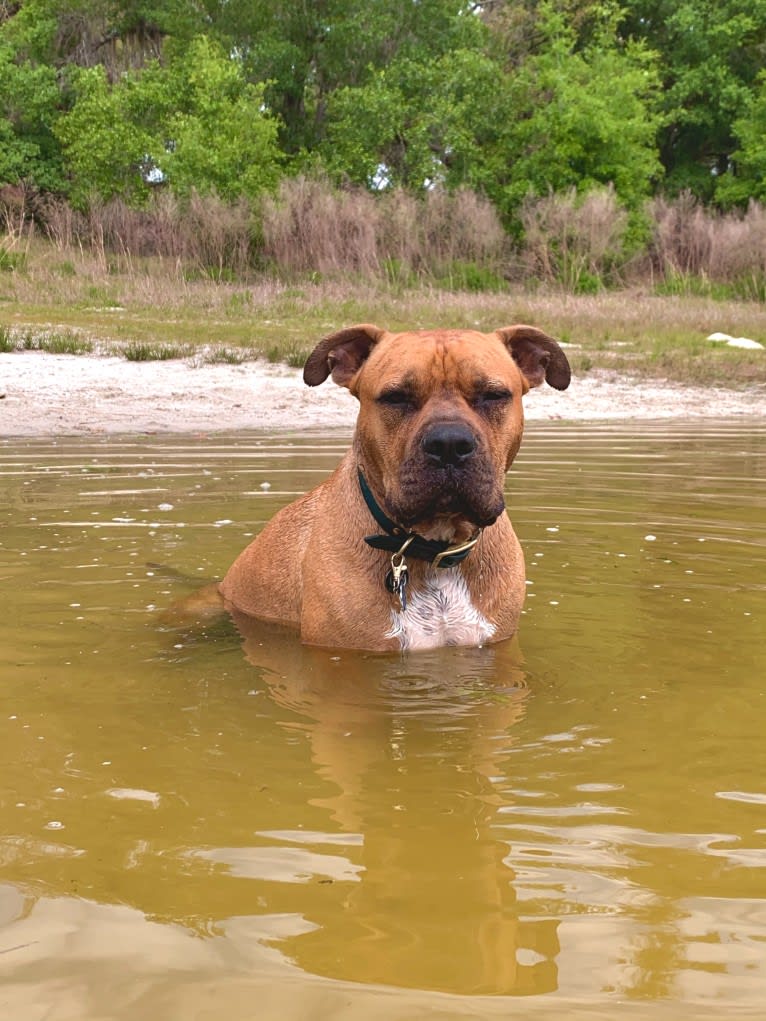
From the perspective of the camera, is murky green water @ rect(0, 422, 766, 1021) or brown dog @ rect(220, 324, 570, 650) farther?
brown dog @ rect(220, 324, 570, 650)

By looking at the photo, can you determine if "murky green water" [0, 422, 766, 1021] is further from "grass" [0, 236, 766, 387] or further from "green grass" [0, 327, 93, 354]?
"grass" [0, 236, 766, 387]

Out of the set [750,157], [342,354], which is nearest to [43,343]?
[342,354]

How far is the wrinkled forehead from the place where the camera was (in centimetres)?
476

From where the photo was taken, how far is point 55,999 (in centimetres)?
221

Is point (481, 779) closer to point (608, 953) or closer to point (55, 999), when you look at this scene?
point (608, 953)

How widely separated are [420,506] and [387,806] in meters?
1.51

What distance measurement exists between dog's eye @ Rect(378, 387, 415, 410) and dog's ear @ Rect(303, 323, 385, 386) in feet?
1.72

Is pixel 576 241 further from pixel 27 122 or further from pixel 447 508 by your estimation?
pixel 447 508

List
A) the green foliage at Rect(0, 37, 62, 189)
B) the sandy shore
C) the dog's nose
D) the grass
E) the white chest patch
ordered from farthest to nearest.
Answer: the green foliage at Rect(0, 37, 62, 189), the grass, the sandy shore, the white chest patch, the dog's nose

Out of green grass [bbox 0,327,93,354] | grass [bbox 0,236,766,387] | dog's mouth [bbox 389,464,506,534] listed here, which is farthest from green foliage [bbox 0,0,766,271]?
dog's mouth [bbox 389,464,506,534]

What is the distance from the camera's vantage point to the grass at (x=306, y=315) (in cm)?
1579

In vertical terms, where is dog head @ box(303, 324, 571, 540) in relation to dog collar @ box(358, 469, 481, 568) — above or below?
above

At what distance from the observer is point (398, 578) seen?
4.83 metres

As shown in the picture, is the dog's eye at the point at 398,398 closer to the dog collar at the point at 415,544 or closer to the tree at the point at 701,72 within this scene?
the dog collar at the point at 415,544
